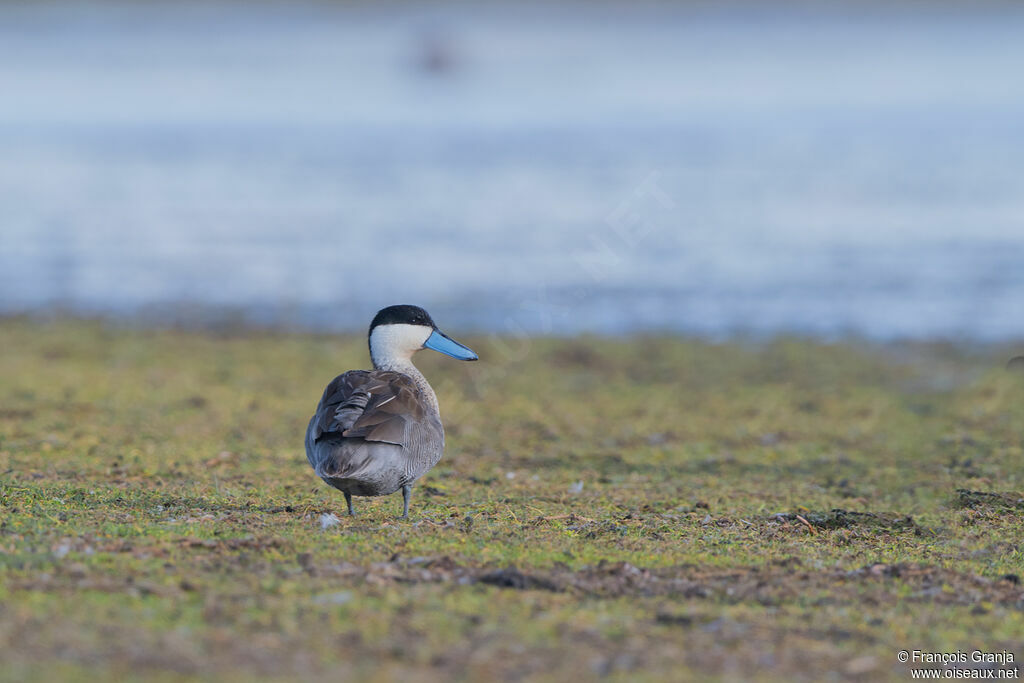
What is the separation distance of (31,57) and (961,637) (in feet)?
188

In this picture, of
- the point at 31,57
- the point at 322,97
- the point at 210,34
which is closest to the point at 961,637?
the point at 322,97

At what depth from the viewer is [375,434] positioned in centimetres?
643

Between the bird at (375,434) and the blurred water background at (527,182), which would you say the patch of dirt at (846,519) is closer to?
the bird at (375,434)

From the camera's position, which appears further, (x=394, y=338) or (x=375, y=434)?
(x=394, y=338)

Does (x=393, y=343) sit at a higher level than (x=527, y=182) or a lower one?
lower

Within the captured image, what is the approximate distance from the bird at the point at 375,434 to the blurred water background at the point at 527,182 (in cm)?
837

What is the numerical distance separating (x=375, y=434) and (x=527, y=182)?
21.3m

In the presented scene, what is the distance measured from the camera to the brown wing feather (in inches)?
253

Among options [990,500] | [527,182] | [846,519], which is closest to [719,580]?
[846,519]

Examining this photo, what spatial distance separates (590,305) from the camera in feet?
56.1

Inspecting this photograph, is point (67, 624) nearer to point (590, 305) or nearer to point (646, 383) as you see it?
point (646, 383)

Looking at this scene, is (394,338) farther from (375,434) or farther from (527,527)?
(527,527)
